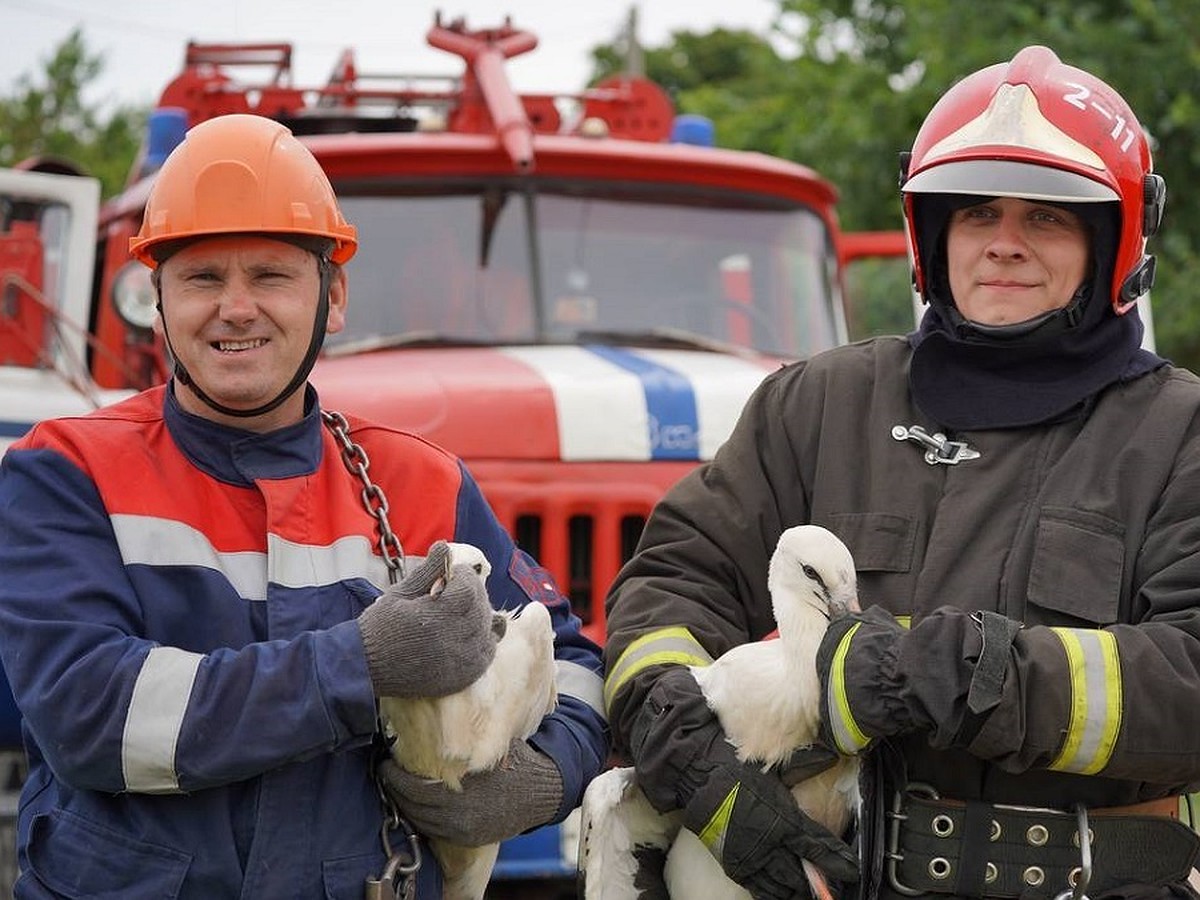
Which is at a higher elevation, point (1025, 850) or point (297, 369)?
point (297, 369)

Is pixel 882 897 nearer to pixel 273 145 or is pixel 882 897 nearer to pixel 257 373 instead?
pixel 257 373

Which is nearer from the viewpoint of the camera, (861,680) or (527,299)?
(861,680)

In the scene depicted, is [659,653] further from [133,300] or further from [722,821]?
[133,300]

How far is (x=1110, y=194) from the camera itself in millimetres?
3102

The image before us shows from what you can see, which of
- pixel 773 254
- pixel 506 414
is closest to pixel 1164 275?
pixel 773 254

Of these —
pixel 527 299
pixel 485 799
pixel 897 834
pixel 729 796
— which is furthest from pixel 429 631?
pixel 527 299

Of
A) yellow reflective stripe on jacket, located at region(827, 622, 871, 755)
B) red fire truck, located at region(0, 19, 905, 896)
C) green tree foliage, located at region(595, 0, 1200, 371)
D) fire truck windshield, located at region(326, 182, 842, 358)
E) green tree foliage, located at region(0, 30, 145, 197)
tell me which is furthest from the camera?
green tree foliage, located at region(0, 30, 145, 197)

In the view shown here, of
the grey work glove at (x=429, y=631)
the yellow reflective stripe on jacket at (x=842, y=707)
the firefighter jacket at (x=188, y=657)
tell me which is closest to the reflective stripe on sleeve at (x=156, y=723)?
the firefighter jacket at (x=188, y=657)

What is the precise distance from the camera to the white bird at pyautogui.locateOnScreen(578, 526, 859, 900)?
301cm

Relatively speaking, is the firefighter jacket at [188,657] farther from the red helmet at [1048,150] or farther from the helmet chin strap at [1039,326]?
the red helmet at [1048,150]

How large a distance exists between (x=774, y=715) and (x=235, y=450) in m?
0.99

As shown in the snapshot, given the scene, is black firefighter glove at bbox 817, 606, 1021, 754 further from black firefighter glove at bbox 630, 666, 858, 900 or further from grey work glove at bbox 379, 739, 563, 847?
grey work glove at bbox 379, 739, 563, 847

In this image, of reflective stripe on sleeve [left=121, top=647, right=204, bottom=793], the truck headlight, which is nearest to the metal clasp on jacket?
reflective stripe on sleeve [left=121, top=647, right=204, bottom=793]

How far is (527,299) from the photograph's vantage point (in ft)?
20.5
